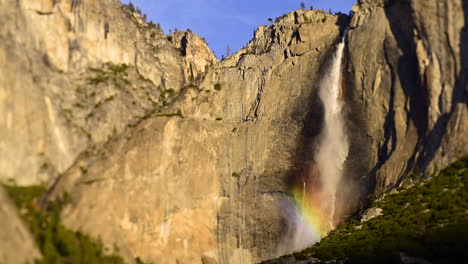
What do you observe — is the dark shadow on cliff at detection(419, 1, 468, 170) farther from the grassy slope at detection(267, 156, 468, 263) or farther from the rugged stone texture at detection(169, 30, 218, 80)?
the rugged stone texture at detection(169, 30, 218, 80)

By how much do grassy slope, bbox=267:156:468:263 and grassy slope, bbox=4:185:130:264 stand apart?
18.0 metres

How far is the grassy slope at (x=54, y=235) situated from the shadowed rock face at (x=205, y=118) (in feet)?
3.95

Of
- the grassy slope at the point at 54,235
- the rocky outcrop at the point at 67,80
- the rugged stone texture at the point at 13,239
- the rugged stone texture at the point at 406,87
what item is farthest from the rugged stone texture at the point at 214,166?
the rugged stone texture at the point at 13,239

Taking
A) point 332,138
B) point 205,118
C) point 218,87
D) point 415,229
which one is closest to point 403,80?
point 332,138

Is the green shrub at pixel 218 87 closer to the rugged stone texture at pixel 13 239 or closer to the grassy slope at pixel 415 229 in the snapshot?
the grassy slope at pixel 415 229

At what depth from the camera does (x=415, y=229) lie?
193 ft

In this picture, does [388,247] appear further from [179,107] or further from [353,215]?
[179,107]

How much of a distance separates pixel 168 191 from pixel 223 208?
7167 mm

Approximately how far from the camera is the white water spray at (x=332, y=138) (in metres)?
74.6

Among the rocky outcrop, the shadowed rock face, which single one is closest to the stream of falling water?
the shadowed rock face

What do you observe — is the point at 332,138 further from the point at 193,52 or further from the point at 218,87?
the point at 193,52

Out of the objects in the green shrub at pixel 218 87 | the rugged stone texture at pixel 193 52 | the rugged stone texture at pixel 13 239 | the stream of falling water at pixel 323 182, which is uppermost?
the rugged stone texture at pixel 193 52

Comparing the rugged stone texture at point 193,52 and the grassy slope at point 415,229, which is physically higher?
the rugged stone texture at point 193,52

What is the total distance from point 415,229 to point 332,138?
64.0ft
